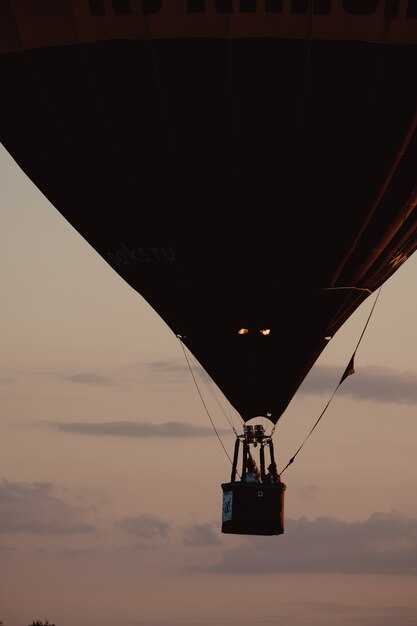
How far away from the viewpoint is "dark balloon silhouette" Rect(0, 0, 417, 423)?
143 ft

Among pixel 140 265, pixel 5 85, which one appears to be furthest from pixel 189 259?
pixel 5 85

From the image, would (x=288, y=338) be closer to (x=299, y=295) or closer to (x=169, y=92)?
(x=299, y=295)

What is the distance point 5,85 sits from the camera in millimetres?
45062

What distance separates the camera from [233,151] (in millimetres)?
44219

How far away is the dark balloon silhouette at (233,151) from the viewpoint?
43500 mm

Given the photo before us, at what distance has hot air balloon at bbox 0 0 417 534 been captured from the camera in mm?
43500

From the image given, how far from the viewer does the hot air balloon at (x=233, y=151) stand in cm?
4350

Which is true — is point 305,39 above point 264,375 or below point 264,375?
above

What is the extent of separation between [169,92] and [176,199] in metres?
1.90

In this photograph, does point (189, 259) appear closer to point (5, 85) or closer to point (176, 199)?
point (176, 199)

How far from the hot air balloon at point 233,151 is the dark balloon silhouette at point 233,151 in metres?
0.03

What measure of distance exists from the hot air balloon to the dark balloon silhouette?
0.11ft

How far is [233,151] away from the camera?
145ft

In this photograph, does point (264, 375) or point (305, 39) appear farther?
point (264, 375)
